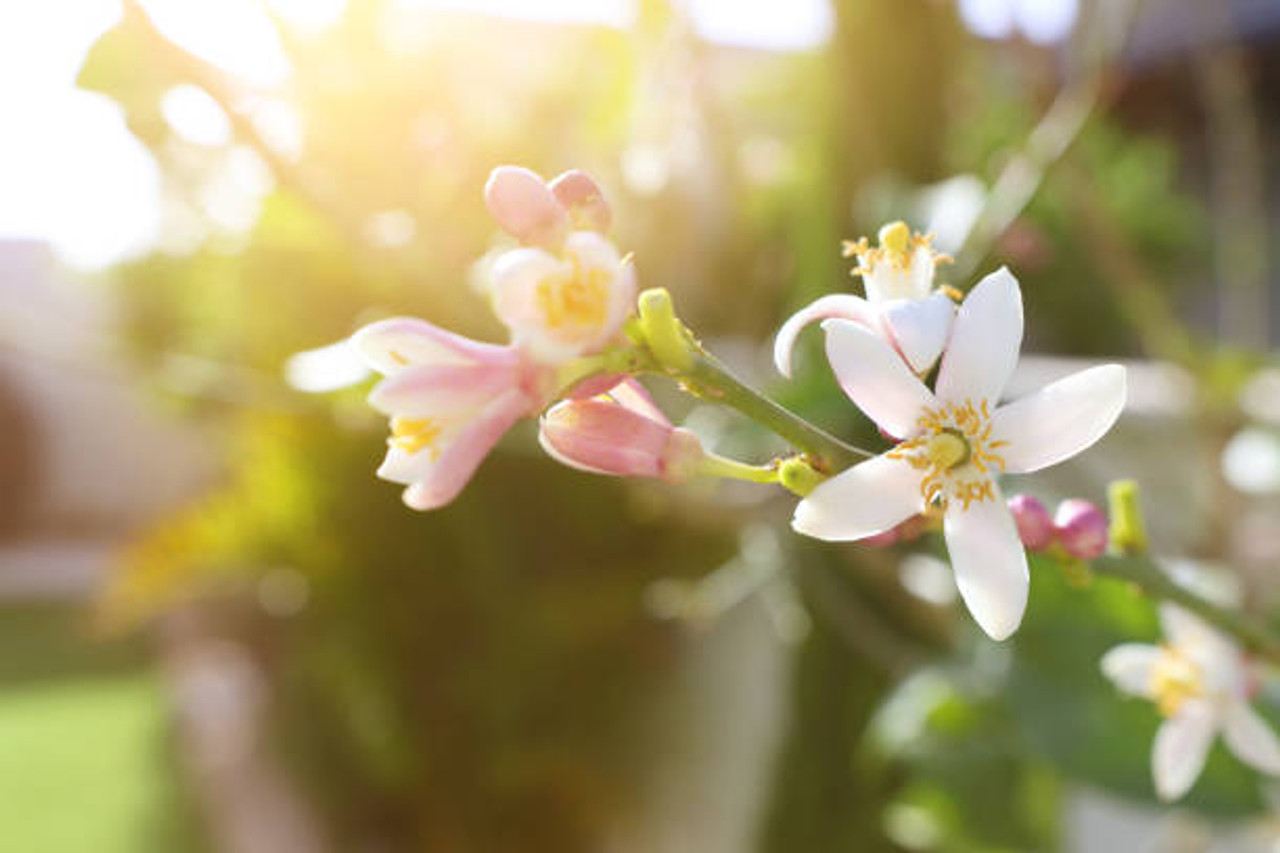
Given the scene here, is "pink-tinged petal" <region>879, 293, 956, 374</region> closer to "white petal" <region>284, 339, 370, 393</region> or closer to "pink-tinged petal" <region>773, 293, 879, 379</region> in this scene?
"pink-tinged petal" <region>773, 293, 879, 379</region>

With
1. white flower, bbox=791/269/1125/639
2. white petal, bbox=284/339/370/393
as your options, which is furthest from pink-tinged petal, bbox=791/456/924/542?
white petal, bbox=284/339/370/393

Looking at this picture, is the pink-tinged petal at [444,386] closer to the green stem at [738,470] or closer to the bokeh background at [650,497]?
the green stem at [738,470]

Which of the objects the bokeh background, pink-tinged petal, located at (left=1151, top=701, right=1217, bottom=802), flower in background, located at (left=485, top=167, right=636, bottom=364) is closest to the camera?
flower in background, located at (left=485, top=167, right=636, bottom=364)

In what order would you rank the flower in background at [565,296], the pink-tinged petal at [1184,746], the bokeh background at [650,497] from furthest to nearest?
1. the bokeh background at [650,497]
2. the pink-tinged petal at [1184,746]
3. the flower in background at [565,296]

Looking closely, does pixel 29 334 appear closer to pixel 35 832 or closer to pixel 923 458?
pixel 923 458

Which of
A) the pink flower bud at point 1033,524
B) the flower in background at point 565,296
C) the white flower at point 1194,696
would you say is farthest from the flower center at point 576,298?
the white flower at point 1194,696

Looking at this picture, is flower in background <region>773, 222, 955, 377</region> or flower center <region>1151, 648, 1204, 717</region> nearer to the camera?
flower in background <region>773, 222, 955, 377</region>
